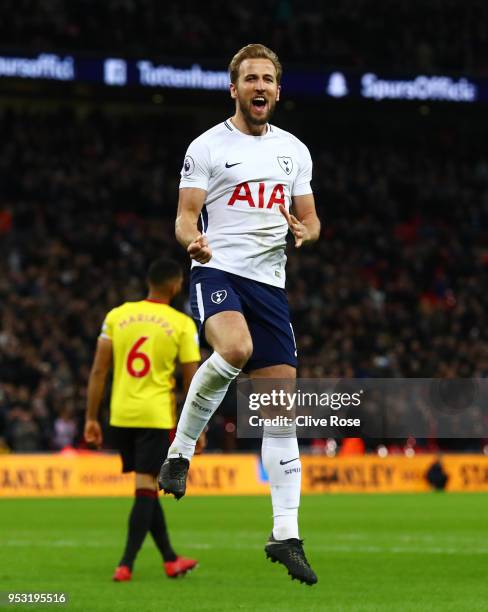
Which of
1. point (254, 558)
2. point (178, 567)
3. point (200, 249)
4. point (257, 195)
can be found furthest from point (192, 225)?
point (254, 558)

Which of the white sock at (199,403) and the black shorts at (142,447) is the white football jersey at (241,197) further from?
the black shorts at (142,447)

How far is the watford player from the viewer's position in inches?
347

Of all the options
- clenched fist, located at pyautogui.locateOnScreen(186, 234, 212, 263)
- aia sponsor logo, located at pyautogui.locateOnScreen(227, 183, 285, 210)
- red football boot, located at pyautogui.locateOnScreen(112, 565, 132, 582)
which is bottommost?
red football boot, located at pyautogui.locateOnScreen(112, 565, 132, 582)

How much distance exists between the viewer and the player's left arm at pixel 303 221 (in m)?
6.31

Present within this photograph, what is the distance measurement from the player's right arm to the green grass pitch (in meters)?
2.05

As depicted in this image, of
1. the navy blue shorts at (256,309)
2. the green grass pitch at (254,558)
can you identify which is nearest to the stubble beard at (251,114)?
the navy blue shorts at (256,309)

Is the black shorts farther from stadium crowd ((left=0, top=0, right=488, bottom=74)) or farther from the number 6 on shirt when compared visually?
stadium crowd ((left=0, top=0, right=488, bottom=74))

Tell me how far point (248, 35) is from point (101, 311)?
873 centimetres

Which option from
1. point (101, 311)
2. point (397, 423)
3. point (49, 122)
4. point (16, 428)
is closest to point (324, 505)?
point (397, 423)

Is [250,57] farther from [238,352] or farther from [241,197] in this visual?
[238,352]

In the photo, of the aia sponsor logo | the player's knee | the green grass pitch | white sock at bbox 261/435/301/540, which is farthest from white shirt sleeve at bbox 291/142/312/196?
the green grass pitch

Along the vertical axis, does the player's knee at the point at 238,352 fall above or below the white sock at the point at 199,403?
above

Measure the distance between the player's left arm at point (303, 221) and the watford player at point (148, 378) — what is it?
2.23 meters

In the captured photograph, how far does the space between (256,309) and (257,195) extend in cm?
58
